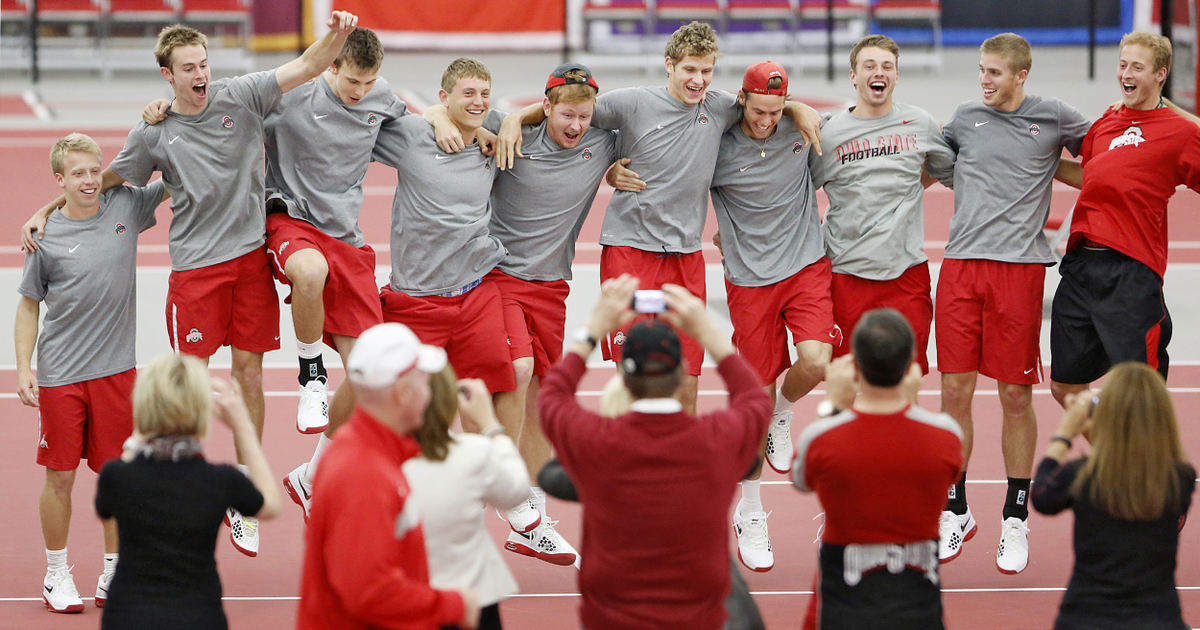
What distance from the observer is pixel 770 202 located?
7.87m

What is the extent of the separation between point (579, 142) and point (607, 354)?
152 cm

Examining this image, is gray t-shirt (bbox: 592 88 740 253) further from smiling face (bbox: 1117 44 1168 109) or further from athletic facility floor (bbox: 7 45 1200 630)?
smiling face (bbox: 1117 44 1168 109)

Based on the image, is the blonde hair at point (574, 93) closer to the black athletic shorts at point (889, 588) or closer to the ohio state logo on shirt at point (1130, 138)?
the ohio state logo on shirt at point (1130, 138)

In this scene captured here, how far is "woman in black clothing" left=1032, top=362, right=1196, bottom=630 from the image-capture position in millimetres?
4605

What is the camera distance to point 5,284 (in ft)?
46.2

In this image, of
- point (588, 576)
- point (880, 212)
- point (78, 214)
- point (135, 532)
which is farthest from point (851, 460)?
point (78, 214)

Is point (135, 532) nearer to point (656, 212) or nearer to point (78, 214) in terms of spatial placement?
point (78, 214)

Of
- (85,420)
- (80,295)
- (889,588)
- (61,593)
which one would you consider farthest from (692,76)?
(61,593)

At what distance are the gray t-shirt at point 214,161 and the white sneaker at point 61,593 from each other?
1.68 meters

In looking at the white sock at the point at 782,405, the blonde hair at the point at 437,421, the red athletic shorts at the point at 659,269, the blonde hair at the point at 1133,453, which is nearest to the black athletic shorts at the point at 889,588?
the blonde hair at the point at 1133,453

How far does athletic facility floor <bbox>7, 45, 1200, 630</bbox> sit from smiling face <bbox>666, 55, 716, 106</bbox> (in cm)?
248

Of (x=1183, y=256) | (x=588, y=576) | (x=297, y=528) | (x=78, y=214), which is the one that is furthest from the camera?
(x=1183, y=256)

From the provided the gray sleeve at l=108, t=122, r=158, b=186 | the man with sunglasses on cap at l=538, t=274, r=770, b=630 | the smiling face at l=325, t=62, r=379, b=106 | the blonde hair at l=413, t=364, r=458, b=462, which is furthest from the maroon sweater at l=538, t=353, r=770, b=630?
the gray sleeve at l=108, t=122, r=158, b=186

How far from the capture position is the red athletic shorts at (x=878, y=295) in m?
7.84
